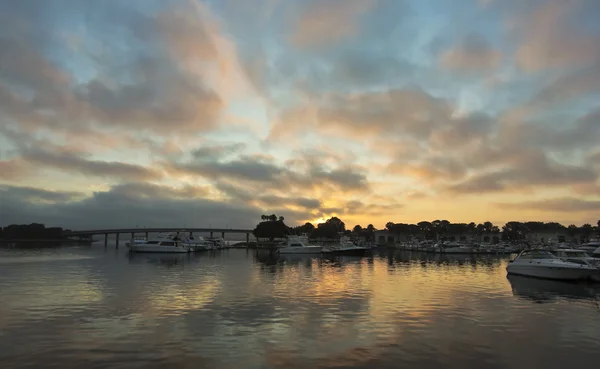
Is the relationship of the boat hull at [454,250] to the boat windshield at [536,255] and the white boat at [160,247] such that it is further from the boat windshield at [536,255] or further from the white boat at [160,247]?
the white boat at [160,247]

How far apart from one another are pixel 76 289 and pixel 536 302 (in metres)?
40.0

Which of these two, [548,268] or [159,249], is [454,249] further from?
[159,249]

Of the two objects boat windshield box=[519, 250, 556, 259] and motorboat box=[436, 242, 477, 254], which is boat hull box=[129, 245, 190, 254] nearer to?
motorboat box=[436, 242, 477, 254]

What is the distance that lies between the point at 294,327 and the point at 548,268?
37968 mm

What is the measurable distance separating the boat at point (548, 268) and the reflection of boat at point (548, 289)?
81 cm

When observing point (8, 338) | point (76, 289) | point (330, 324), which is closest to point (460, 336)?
point (330, 324)

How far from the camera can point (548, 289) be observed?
41531mm

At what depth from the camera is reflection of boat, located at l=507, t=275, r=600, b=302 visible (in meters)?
37.1

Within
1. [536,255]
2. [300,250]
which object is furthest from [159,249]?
[536,255]

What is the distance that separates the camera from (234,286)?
42.4 metres

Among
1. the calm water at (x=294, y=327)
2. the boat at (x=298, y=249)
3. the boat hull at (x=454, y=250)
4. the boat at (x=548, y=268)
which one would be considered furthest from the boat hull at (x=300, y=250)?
the calm water at (x=294, y=327)

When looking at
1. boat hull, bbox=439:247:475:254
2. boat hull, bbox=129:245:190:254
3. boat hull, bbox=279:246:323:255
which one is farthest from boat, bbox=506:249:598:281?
boat hull, bbox=129:245:190:254

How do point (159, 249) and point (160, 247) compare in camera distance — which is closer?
point (159, 249)

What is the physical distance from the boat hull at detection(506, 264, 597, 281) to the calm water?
5.69 metres
